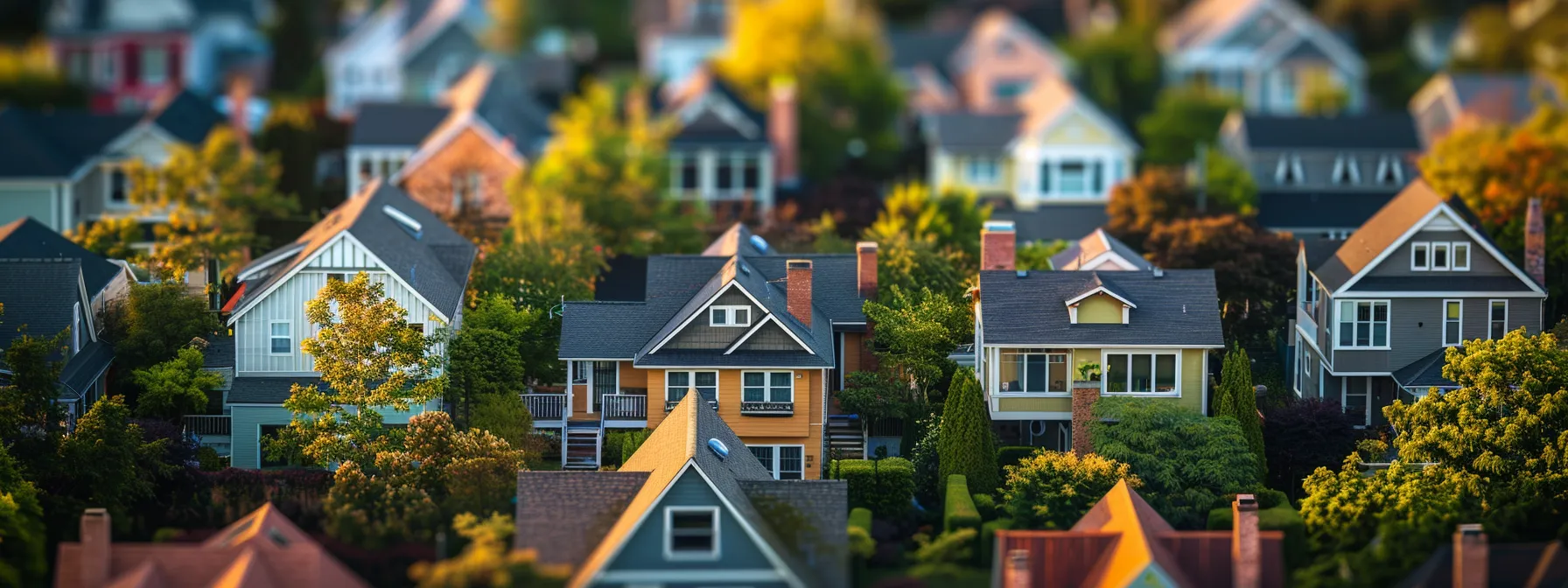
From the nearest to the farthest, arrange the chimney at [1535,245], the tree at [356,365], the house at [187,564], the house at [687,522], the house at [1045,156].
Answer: the house at [187,564]
the house at [687,522]
the tree at [356,365]
the chimney at [1535,245]
the house at [1045,156]

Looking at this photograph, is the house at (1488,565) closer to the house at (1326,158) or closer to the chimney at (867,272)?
the chimney at (867,272)

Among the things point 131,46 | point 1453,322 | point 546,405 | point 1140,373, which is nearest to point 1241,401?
point 1140,373

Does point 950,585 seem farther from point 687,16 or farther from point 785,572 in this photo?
point 687,16

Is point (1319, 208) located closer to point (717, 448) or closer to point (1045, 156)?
point (1045, 156)

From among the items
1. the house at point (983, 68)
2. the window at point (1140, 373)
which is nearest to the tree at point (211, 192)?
the window at point (1140, 373)

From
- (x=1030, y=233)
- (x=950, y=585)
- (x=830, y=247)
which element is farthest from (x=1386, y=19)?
(x=950, y=585)

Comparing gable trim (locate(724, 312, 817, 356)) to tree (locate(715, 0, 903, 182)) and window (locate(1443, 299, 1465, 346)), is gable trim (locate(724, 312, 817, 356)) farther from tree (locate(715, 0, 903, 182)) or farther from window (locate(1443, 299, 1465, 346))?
tree (locate(715, 0, 903, 182))

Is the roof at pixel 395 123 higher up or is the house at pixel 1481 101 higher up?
the house at pixel 1481 101
